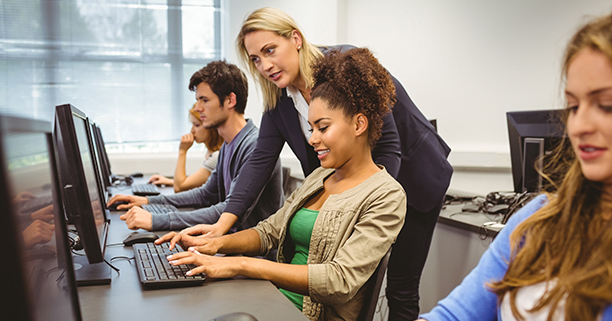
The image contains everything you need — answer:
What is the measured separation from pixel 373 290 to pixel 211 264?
394mm

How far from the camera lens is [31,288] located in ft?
1.62

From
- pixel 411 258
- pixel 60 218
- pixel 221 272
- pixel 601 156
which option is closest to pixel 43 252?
pixel 60 218

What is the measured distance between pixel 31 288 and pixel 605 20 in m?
0.77

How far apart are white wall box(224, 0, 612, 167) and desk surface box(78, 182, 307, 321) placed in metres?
3.19

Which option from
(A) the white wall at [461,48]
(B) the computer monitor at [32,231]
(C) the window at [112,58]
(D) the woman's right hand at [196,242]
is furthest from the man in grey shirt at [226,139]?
(C) the window at [112,58]

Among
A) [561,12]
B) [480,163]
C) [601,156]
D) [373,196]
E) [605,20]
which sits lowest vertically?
[480,163]

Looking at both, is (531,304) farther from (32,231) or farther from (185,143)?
(185,143)

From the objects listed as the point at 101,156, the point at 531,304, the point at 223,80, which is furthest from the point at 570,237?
the point at 101,156

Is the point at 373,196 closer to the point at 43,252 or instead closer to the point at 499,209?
the point at 43,252

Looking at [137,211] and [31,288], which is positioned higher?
[31,288]

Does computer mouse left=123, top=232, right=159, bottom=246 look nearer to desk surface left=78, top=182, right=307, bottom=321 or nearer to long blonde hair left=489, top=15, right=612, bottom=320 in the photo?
desk surface left=78, top=182, right=307, bottom=321

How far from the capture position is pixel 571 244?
0.70 metres

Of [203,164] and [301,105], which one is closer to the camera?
[301,105]

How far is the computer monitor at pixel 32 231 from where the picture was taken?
448 mm
